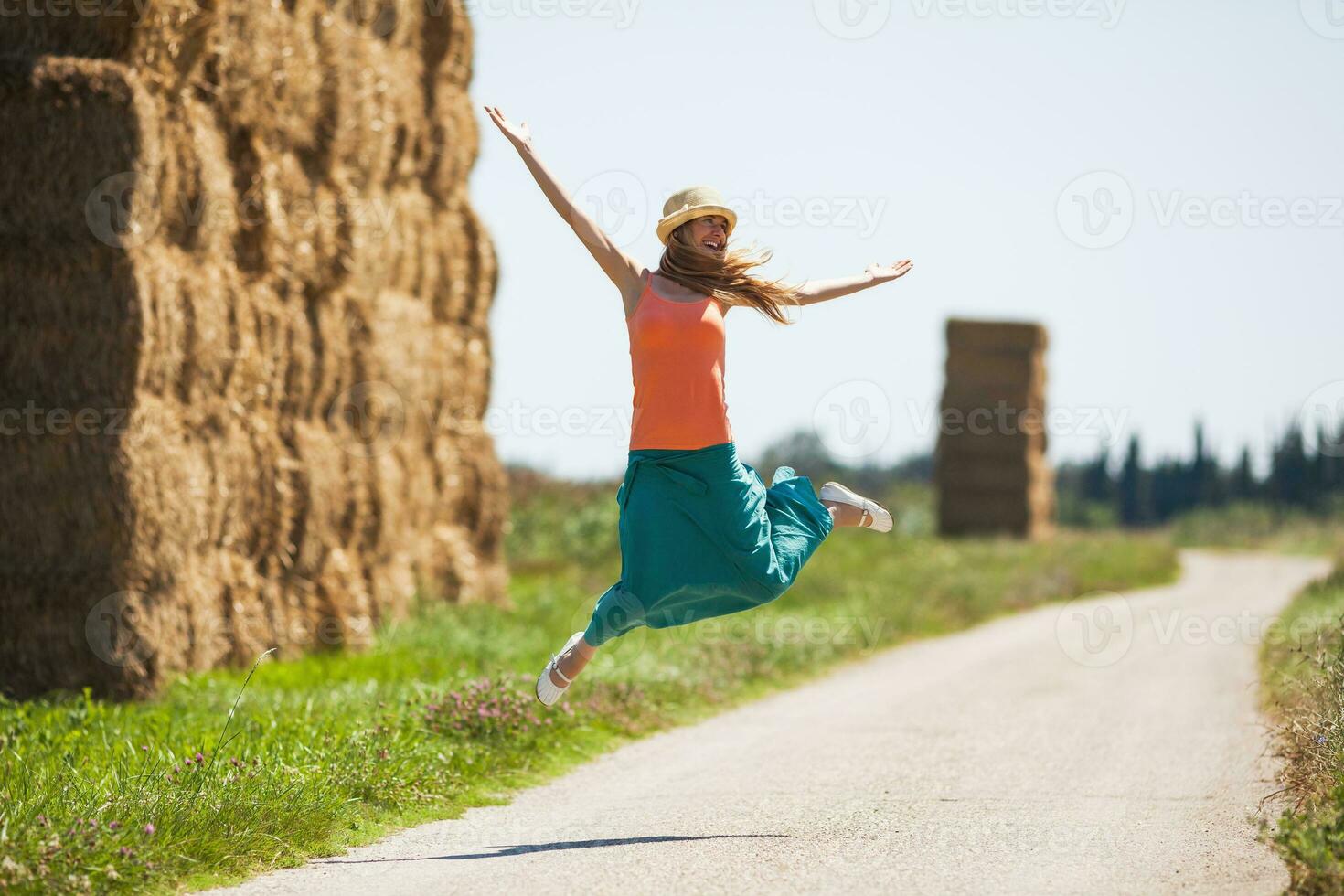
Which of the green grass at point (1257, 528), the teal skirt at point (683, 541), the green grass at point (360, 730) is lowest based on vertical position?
the green grass at point (1257, 528)

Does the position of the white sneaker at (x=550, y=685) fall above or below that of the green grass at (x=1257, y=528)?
above

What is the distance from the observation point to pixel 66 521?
9164mm

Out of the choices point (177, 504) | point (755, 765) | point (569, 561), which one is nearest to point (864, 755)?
point (755, 765)

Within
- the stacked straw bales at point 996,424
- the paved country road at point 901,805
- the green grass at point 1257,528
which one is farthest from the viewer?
the green grass at point 1257,528

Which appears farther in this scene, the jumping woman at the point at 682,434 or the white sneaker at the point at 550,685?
the white sneaker at the point at 550,685

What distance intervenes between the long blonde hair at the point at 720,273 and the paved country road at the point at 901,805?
86.4 inches

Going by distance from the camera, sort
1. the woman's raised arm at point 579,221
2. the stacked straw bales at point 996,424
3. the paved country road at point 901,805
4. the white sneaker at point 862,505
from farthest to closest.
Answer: the stacked straw bales at point 996,424 → the white sneaker at point 862,505 → the woman's raised arm at point 579,221 → the paved country road at point 901,805

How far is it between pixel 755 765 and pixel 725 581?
1815 mm

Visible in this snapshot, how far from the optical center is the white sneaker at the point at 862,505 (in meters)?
6.98

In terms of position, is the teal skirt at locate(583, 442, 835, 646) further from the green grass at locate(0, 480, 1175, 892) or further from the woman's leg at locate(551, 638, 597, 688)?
the green grass at locate(0, 480, 1175, 892)

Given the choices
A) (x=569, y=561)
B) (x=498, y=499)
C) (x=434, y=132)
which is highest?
(x=434, y=132)

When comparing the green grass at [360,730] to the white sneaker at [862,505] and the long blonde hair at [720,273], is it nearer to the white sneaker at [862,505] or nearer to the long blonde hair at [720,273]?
the white sneaker at [862,505]

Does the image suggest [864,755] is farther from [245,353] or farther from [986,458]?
[986,458]

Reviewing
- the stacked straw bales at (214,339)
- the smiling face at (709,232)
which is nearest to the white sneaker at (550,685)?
the smiling face at (709,232)
